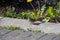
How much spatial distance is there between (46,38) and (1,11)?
189 cm

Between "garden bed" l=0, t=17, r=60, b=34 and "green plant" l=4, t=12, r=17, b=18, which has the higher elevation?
"green plant" l=4, t=12, r=17, b=18

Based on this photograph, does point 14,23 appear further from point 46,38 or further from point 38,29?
point 46,38

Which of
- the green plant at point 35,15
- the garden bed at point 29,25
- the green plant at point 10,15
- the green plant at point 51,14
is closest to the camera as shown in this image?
the garden bed at point 29,25

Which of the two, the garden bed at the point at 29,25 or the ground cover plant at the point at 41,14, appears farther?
the ground cover plant at the point at 41,14

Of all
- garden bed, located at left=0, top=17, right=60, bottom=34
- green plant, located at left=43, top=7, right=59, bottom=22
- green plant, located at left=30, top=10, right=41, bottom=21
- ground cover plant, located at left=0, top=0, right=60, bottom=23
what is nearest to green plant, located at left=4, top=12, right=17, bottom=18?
ground cover plant, located at left=0, top=0, right=60, bottom=23

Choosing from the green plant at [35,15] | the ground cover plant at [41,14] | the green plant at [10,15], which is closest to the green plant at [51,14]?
the ground cover plant at [41,14]

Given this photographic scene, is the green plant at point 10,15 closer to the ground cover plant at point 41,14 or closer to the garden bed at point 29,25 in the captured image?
the ground cover plant at point 41,14

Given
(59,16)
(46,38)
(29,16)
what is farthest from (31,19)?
(46,38)

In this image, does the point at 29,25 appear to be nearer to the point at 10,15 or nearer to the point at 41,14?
the point at 41,14

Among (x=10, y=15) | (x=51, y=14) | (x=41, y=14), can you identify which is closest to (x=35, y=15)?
(x=41, y=14)

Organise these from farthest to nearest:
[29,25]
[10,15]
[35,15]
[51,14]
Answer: [10,15] < [35,15] < [51,14] < [29,25]

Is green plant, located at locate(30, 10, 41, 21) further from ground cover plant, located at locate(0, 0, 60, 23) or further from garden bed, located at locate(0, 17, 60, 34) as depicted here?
garden bed, located at locate(0, 17, 60, 34)

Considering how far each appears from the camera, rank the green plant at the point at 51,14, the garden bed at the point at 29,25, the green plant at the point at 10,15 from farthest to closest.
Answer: the green plant at the point at 10,15 < the green plant at the point at 51,14 < the garden bed at the point at 29,25

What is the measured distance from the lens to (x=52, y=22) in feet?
18.5
